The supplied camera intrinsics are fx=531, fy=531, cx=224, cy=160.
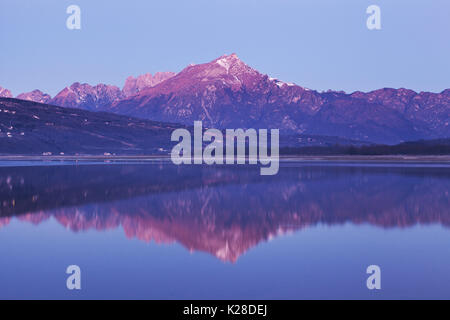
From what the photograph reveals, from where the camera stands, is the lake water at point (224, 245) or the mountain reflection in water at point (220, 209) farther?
the mountain reflection in water at point (220, 209)

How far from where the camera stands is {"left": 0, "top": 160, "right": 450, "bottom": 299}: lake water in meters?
12.6

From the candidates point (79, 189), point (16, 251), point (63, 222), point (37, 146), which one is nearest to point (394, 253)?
point (16, 251)

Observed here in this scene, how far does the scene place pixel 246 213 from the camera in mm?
25438

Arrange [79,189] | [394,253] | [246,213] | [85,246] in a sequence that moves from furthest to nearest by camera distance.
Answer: [79,189] → [246,213] → [85,246] → [394,253]

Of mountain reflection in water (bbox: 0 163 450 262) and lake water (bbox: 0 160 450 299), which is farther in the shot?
mountain reflection in water (bbox: 0 163 450 262)

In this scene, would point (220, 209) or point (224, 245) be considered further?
point (220, 209)

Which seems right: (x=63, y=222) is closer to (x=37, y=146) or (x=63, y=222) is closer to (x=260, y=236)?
(x=260, y=236)

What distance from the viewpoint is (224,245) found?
57.9ft

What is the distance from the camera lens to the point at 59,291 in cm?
1230

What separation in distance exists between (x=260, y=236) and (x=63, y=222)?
8.58m

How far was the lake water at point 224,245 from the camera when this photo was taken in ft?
41.3

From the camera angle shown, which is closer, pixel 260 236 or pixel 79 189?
pixel 260 236
